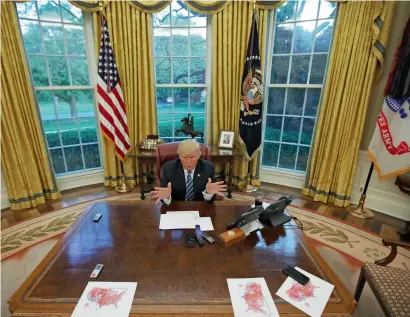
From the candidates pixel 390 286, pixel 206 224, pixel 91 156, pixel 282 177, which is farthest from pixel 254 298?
pixel 91 156

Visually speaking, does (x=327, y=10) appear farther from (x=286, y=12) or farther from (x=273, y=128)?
(x=273, y=128)

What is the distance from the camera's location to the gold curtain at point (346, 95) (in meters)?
2.58

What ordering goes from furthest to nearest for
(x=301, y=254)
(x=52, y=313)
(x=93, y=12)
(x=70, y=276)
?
1. (x=93, y=12)
2. (x=301, y=254)
3. (x=70, y=276)
4. (x=52, y=313)

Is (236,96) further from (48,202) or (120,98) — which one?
(48,202)

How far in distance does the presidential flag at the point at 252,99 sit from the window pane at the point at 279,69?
0.47 m

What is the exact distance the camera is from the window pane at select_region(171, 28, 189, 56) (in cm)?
336

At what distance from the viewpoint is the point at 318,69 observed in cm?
322

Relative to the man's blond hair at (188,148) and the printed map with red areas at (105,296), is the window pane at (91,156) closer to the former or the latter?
the man's blond hair at (188,148)

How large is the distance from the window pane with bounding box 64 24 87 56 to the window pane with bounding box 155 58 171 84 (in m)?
0.99

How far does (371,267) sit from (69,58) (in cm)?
392

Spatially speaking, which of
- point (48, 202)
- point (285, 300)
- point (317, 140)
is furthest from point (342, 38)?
point (48, 202)

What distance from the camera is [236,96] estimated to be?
337 cm

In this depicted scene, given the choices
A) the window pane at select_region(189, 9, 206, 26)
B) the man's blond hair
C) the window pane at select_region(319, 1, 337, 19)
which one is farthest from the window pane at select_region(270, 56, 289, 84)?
the man's blond hair

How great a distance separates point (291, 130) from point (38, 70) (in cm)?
357
